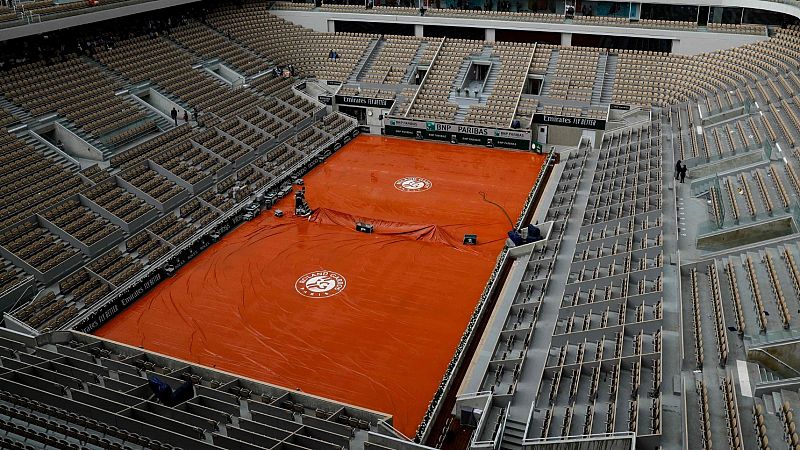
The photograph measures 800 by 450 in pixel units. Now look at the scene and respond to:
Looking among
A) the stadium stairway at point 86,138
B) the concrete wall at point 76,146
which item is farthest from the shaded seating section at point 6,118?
the stadium stairway at point 86,138

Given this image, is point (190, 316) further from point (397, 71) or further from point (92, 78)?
point (397, 71)

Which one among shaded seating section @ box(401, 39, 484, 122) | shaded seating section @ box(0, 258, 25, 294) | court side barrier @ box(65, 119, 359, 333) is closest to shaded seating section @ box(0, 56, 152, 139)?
court side barrier @ box(65, 119, 359, 333)

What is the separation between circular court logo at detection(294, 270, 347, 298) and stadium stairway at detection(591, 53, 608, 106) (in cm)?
2179

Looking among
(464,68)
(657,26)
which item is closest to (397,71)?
(464,68)

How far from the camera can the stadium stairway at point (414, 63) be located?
140ft

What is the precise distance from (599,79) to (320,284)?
24.7 meters

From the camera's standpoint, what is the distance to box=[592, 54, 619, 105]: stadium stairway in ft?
126

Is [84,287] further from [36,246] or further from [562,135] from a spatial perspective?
[562,135]

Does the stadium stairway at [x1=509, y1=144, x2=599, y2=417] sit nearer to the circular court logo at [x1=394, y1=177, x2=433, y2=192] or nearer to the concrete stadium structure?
the concrete stadium structure

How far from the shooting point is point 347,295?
2288cm

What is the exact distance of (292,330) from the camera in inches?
827

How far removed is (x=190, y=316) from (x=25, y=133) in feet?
44.4

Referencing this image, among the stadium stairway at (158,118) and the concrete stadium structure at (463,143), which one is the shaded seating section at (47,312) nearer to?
the concrete stadium structure at (463,143)

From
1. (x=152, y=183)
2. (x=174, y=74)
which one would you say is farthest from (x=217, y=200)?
(x=174, y=74)
